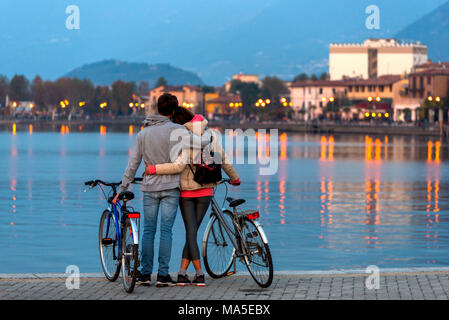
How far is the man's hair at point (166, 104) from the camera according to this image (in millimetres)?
12516

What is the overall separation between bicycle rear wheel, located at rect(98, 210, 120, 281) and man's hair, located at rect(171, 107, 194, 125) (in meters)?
1.46

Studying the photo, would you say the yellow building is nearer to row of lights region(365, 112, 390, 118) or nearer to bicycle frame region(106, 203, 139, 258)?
row of lights region(365, 112, 390, 118)

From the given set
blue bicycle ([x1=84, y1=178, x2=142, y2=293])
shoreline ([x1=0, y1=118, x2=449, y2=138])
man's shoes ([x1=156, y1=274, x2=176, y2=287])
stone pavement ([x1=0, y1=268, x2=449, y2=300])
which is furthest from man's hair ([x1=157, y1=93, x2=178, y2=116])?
shoreline ([x1=0, y1=118, x2=449, y2=138])

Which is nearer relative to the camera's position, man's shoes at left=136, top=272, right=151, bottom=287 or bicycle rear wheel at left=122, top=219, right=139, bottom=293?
bicycle rear wheel at left=122, top=219, right=139, bottom=293

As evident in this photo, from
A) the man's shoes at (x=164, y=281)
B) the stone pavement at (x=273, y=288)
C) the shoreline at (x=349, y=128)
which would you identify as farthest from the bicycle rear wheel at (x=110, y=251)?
the shoreline at (x=349, y=128)

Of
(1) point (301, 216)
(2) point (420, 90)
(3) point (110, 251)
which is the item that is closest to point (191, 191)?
(3) point (110, 251)

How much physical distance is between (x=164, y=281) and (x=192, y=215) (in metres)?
0.89

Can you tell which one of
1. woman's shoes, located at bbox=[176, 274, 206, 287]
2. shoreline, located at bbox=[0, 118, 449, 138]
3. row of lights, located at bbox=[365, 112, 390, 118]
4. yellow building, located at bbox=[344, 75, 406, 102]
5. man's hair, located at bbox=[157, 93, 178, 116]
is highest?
yellow building, located at bbox=[344, 75, 406, 102]

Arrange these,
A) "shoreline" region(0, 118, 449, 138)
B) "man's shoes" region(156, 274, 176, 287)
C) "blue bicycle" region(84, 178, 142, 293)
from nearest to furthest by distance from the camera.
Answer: "blue bicycle" region(84, 178, 142, 293) < "man's shoes" region(156, 274, 176, 287) < "shoreline" region(0, 118, 449, 138)

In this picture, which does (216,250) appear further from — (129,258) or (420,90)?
(420,90)

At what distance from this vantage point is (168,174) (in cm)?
1241

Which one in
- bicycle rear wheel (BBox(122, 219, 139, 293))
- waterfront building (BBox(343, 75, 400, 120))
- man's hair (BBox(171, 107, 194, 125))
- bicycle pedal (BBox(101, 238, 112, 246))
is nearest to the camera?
bicycle rear wheel (BBox(122, 219, 139, 293))

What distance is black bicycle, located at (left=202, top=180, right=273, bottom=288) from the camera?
40.0 ft

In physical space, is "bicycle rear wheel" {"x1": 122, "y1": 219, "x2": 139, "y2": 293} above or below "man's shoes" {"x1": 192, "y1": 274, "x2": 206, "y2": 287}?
above
